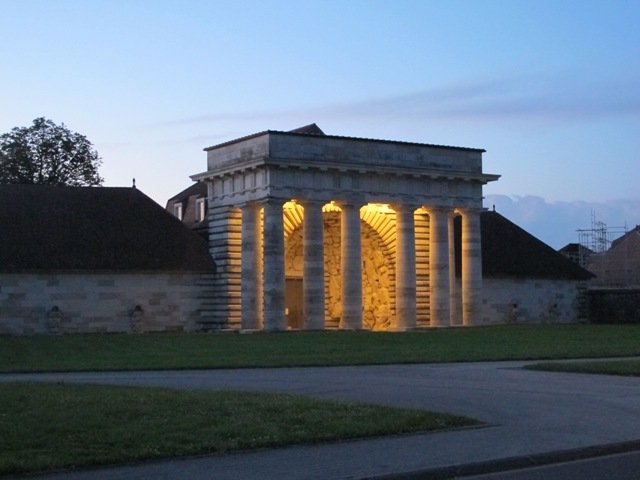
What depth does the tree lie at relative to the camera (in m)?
75.6

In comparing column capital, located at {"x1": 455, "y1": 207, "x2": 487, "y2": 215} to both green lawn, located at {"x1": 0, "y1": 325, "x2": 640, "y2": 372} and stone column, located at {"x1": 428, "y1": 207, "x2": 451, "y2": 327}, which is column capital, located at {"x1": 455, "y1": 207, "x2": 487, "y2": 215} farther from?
green lawn, located at {"x1": 0, "y1": 325, "x2": 640, "y2": 372}

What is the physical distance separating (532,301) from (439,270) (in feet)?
30.7

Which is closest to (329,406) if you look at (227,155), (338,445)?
(338,445)

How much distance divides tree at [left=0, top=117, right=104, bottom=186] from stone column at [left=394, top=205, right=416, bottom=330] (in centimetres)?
2657

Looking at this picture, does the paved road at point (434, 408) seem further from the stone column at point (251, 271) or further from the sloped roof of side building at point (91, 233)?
the stone column at point (251, 271)

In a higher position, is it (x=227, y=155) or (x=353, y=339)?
(x=227, y=155)

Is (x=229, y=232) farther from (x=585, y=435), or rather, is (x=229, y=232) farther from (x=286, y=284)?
(x=585, y=435)

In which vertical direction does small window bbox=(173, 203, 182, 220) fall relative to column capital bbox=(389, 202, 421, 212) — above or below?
above

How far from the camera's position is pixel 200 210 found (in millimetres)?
67438

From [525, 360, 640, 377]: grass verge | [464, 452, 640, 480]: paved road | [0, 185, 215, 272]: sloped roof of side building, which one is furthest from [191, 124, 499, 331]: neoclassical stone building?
[464, 452, 640, 480]: paved road

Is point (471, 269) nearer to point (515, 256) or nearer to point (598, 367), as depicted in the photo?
point (515, 256)

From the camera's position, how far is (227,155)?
60062 mm

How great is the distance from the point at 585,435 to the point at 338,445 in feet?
12.5

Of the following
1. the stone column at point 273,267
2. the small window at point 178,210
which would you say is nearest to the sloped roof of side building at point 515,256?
the stone column at point 273,267
